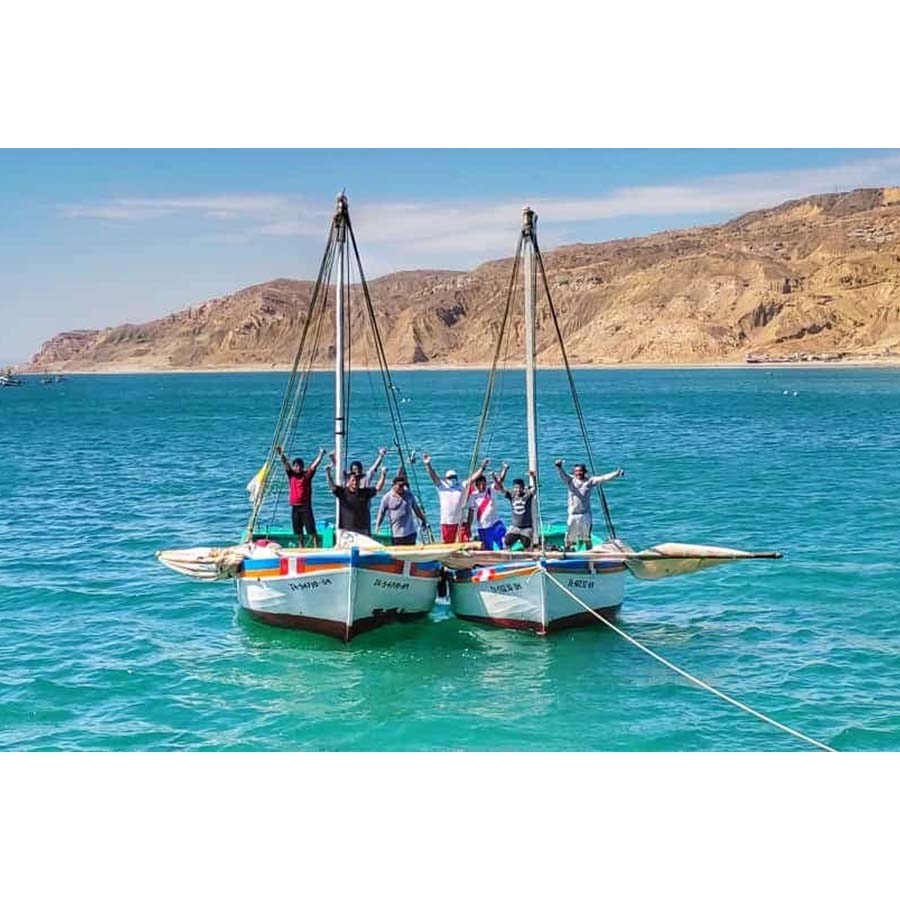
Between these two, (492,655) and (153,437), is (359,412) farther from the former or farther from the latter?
(492,655)

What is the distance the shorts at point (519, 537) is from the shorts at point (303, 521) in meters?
3.74

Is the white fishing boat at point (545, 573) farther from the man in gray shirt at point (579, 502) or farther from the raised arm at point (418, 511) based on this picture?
the raised arm at point (418, 511)

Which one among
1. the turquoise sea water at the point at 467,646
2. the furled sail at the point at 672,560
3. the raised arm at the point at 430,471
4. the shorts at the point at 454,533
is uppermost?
the raised arm at the point at 430,471

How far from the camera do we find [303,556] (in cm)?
1958

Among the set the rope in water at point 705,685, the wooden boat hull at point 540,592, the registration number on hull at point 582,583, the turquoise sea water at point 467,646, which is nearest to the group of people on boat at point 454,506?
the wooden boat hull at point 540,592

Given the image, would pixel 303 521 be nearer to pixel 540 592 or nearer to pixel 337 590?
pixel 337 590

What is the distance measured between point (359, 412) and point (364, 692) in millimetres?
92905

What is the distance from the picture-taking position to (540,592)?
64.1 ft

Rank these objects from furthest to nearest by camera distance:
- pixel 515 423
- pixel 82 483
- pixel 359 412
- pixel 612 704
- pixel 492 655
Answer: pixel 359 412, pixel 515 423, pixel 82 483, pixel 492 655, pixel 612 704

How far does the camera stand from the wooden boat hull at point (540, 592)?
19.5 meters

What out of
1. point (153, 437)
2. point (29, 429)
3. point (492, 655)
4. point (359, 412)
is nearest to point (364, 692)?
point (492, 655)

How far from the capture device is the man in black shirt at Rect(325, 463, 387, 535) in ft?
66.9

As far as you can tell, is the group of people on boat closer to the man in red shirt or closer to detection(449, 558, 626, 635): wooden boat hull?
the man in red shirt

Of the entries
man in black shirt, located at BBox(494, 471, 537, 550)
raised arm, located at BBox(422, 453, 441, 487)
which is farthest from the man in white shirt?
raised arm, located at BBox(422, 453, 441, 487)
